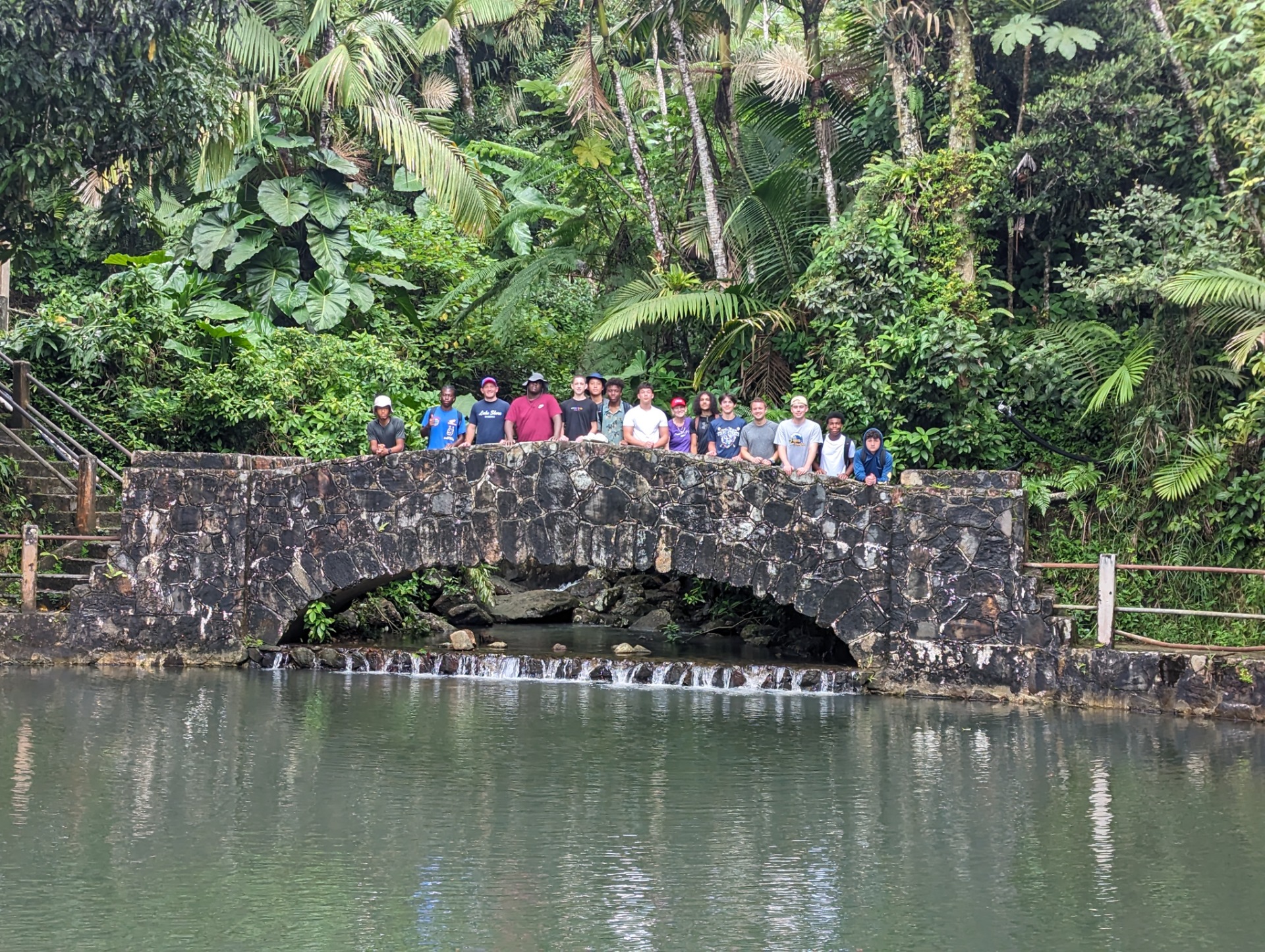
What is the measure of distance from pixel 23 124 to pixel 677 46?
23.8 ft

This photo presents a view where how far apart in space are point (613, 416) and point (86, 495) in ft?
18.0

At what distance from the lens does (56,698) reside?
12211 millimetres

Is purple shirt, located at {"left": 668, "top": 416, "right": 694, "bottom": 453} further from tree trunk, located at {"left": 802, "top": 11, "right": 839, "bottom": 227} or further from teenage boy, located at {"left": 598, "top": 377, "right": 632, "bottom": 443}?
tree trunk, located at {"left": 802, "top": 11, "right": 839, "bottom": 227}

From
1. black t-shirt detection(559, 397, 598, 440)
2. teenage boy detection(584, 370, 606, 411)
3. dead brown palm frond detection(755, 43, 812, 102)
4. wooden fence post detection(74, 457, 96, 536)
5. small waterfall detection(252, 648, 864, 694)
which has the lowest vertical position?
small waterfall detection(252, 648, 864, 694)

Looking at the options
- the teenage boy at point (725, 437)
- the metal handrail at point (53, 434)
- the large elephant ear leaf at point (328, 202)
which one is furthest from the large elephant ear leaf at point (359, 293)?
the teenage boy at point (725, 437)

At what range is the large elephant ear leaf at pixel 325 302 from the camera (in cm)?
1895

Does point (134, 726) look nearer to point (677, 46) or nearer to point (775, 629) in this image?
point (775, 629)

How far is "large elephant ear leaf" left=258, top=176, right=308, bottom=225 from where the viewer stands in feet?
63.6

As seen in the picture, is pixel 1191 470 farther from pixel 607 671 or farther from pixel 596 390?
pixel 607 671

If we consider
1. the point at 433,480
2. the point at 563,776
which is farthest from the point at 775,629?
the point at 563,776

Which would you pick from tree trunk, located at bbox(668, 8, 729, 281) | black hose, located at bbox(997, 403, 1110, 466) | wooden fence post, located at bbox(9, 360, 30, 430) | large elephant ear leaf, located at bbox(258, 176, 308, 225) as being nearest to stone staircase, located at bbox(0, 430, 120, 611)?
wooden fence post, located at bbox(9, 360, 30, 430)

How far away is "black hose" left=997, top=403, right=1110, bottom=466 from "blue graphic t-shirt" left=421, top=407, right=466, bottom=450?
5.82m

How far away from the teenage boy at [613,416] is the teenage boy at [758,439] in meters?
1.13

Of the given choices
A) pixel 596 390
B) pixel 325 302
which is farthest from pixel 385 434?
pixel 325 302
